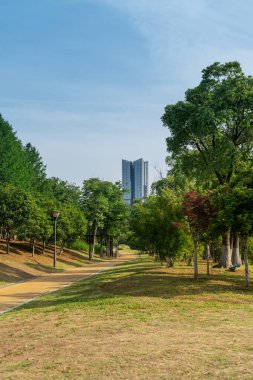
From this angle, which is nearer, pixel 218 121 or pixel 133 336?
pixel 133 336

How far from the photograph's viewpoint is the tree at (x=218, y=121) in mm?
27516

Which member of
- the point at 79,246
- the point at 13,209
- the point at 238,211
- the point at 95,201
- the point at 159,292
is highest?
the point at 95,201

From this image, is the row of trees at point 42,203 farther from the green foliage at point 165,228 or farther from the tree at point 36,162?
the green foliage at point 165,228

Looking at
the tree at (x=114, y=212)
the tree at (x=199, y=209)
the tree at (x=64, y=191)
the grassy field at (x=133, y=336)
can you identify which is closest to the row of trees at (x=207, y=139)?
the tree at (x=199, y=209)

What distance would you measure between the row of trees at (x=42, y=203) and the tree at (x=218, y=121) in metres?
16.8

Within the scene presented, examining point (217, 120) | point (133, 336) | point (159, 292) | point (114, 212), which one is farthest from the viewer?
point (114, 212)

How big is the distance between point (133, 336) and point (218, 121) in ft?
64.2

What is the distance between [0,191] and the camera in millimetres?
39219

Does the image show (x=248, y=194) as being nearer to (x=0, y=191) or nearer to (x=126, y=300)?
(x=126, y=300)

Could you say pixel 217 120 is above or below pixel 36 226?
above

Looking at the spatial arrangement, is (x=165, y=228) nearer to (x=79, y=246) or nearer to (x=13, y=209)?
(x=13, y=209)

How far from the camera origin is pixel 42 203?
5075 cm

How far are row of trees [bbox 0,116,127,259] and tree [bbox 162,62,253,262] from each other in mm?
16793

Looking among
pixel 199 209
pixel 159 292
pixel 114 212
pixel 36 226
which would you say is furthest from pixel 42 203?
pixel 159 292
